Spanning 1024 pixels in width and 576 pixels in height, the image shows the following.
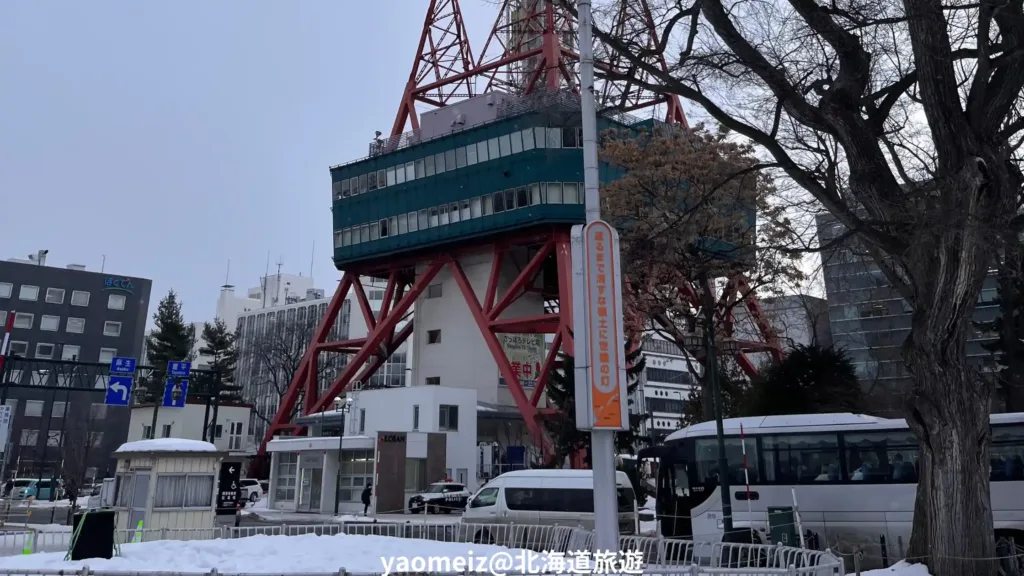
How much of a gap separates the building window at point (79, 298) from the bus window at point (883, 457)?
71546 mm

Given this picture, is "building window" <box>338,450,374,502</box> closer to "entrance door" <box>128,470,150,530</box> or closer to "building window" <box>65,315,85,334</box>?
"entrance door" <box>128,470,150,530</box>

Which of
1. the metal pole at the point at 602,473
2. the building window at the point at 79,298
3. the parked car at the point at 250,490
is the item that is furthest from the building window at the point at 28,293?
the metal pole at the point at 602,473

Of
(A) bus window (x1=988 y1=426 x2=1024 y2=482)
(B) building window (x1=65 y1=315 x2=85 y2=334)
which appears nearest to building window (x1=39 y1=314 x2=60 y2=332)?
(B) building window (x1=65 y1=315 x2=85 y2=334)

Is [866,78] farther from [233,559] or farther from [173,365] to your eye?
[173,365]

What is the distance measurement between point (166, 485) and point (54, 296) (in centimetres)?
6519

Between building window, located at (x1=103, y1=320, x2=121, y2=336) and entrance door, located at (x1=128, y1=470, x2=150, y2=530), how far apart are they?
209 ft

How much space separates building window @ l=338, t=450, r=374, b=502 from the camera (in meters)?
39.4

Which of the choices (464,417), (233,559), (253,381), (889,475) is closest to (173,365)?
(464,417)

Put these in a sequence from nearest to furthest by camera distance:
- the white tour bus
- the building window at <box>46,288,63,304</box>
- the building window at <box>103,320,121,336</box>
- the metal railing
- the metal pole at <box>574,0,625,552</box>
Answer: the metal pole at <box>574,0,625,552</box> < the metal railing < the white tour bus < the building window at <box>46,288,63,304</box> < the building window at <box>103,320,121,336</box>

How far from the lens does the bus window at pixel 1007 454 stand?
1606cm

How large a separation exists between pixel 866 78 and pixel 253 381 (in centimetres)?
9019

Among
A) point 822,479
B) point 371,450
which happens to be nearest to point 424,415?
point 371,450

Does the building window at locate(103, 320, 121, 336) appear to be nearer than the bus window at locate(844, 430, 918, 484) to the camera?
No

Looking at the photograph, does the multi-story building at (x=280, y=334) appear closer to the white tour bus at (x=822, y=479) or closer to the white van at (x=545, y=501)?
the white van at (x=545, y=501)
